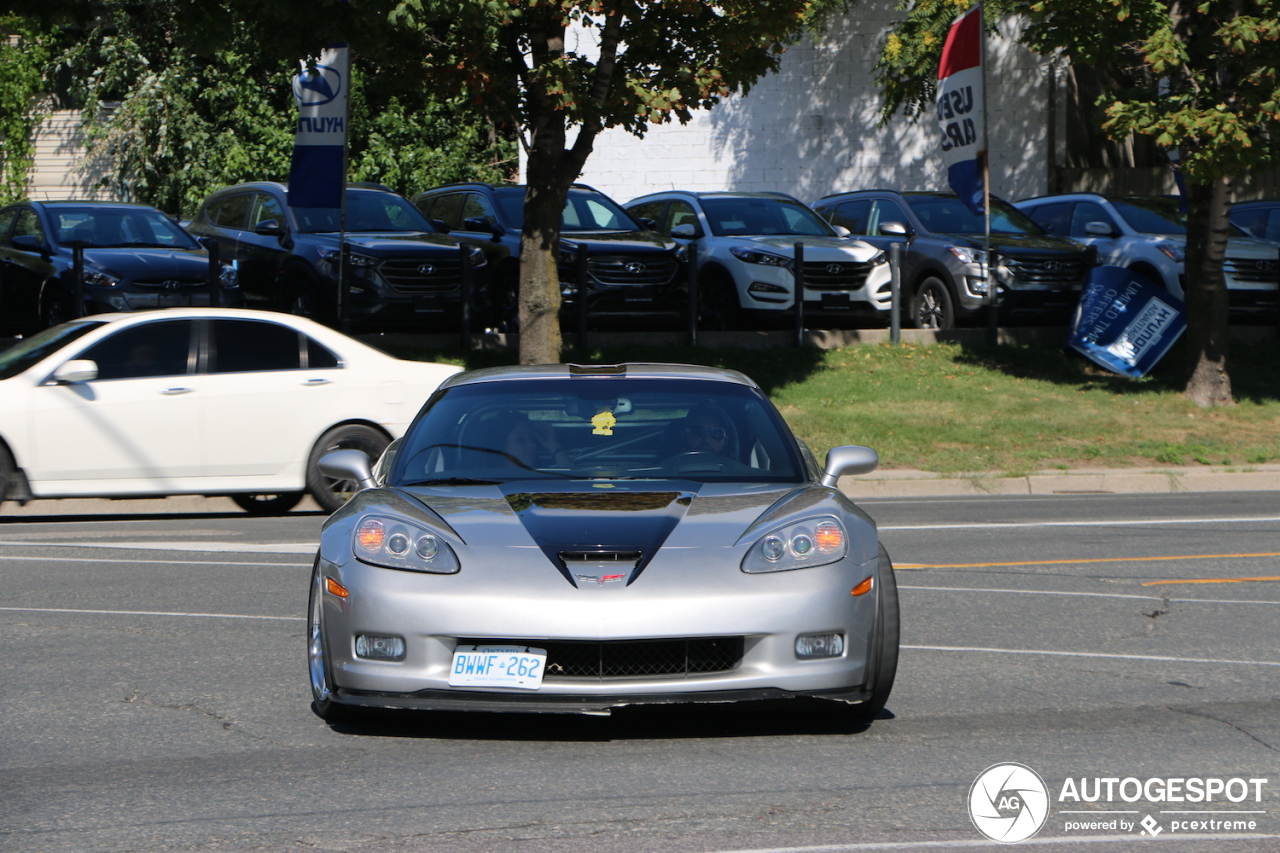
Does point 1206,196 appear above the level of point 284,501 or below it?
above

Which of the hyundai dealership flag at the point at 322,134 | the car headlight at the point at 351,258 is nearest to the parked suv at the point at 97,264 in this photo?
the car headlight at the point at 351,258

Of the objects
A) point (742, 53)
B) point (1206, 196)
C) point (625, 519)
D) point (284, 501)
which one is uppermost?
point (742, 53)

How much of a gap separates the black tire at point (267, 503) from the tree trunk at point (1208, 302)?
10.5 m

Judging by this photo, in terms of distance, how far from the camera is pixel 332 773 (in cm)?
524

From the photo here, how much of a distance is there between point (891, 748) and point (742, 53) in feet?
41.2

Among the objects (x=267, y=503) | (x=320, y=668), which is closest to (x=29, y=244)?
(x=267, y=503)

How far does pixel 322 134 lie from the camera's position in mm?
18000

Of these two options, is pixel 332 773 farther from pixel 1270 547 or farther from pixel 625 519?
pixel 1270 547

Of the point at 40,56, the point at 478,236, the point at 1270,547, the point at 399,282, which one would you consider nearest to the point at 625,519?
the point at 1270,547

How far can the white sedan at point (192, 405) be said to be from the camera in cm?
1228

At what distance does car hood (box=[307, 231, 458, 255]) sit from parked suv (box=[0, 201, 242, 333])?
140cm

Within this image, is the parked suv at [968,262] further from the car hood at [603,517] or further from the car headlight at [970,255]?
the car hood at [603,517]

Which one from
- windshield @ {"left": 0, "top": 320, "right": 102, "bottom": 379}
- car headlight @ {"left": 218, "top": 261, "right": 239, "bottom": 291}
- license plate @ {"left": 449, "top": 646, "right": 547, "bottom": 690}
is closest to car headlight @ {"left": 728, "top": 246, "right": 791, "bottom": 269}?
car headlight @ {"left": 218, "top": 261, "right": 239, "bottom": 291}

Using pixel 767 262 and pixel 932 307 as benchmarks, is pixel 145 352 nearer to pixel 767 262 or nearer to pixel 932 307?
pixel 767 262
